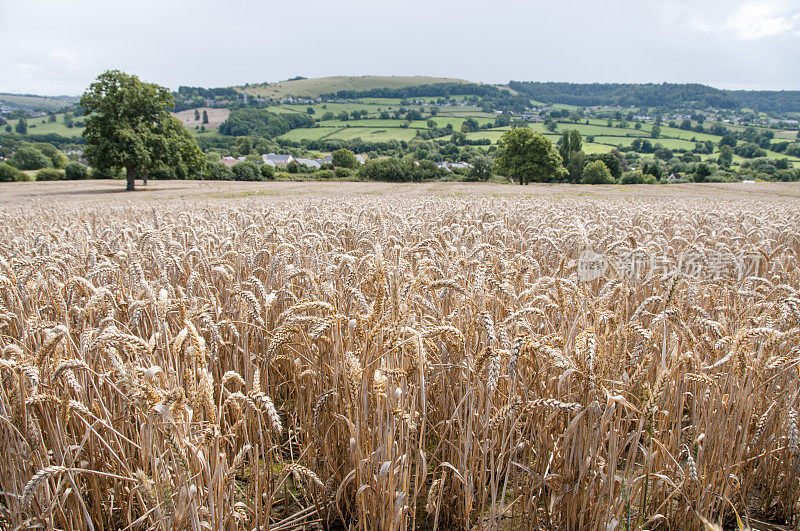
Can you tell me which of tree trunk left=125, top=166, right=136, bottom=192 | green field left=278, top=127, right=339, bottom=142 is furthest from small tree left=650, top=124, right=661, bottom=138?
tree trunk left=125, top=166, right=136, bottom=192

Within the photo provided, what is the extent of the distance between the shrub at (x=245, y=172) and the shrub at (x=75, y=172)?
1883 cm

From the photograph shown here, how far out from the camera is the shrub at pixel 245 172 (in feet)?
208

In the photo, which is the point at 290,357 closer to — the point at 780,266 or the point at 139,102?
the point at 780,266

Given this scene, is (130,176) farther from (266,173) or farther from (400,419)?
(400,419)

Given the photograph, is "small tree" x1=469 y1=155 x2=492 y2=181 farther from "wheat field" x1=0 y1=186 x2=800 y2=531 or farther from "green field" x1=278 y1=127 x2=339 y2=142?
"green field" x1=278 y1=127 x2=339 y2=142

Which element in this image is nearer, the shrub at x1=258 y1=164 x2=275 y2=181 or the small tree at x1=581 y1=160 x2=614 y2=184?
the shrub at x1=258 y1=164 x2=275 y2=181

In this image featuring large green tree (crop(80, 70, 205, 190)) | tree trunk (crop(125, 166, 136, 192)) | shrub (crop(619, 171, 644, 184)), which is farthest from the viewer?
shrub (crop(619, 171, 644, 184))

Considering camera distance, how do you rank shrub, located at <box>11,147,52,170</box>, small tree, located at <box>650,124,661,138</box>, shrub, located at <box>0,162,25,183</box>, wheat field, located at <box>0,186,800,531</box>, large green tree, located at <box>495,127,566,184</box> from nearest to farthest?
1. wheat field, located at <box>0,186,800,531</box>
2. shrub, located at <box>0,162,25,183</box>
3. large green tree, located at <box>495,127,566,184</box>
4. shrub, located at <box>11,147,52,170</box>
5. small tree, located at <box>650,124,661,138</box>

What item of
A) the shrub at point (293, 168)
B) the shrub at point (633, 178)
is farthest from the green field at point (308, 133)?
the shrub at point (633, 178)

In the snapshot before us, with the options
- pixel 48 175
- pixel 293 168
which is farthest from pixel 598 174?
pixel 48 175

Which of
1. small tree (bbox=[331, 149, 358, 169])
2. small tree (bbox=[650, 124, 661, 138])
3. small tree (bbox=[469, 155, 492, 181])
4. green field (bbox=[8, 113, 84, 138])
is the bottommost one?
small tree (bbox=[469, 155, 492, 181])

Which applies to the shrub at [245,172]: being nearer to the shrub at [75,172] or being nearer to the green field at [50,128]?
the shrub at [75,172]

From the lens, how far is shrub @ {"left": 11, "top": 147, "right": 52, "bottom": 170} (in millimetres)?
71500

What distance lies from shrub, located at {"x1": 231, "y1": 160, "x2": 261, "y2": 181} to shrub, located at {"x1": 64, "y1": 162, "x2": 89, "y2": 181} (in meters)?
18.8
